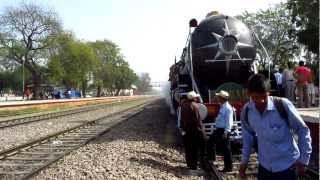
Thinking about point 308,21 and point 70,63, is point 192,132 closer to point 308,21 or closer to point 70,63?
point 308,21

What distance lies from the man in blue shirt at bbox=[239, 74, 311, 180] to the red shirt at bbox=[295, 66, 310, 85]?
11260mm

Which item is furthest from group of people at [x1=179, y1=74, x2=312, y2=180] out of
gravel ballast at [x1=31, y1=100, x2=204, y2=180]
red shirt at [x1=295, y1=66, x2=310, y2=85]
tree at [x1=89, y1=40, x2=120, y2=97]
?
tree at [x1=89, y1=40, x2=120, y2=97]

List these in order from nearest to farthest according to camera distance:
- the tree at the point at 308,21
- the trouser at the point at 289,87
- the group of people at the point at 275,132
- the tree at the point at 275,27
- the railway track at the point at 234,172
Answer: the group of people at the point at 275,132 < the railway track at the point at 234,172 < the trouser at the point at 289,87 < the tree at the point at 308,21 < the tree at the point at 275,27

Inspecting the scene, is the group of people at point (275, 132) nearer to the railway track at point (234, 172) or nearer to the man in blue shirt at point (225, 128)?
the railway track at point (234, 172)

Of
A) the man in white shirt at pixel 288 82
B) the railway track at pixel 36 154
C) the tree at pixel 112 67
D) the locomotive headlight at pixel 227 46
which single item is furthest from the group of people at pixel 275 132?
the tree at pixel 112 67

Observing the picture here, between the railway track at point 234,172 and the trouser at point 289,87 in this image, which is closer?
the railway track at point 234,172

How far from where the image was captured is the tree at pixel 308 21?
3634 centimetres

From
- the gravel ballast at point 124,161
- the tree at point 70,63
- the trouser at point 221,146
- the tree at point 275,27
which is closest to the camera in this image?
the gravel ballast at point 124,161

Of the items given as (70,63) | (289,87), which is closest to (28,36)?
(70,63)

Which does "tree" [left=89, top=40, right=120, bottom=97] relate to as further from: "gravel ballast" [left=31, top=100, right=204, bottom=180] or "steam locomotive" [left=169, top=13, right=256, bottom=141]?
"steam locomotive" [left=169, top=13, right=256, bottom=141]

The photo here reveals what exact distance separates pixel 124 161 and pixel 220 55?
3.91 meters

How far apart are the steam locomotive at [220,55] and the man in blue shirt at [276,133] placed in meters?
8.24

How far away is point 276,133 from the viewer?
15.1 ft

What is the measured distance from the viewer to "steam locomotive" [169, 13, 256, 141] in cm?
1315
